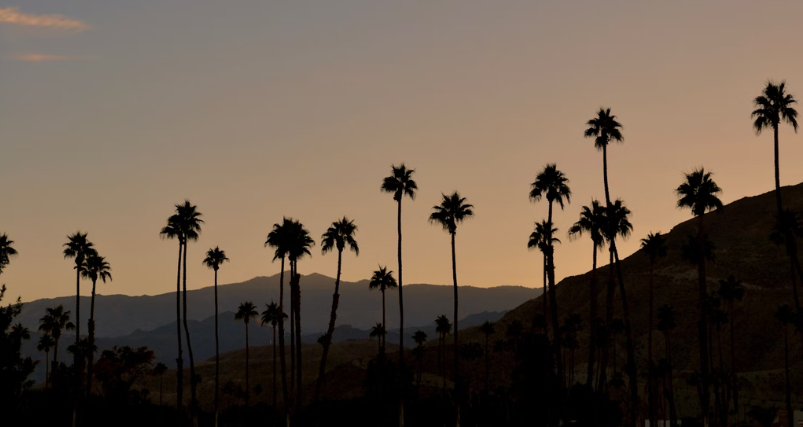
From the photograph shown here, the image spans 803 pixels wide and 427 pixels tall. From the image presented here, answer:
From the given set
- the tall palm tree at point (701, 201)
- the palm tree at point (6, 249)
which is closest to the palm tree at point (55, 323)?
the palm tree at point (6, 249)

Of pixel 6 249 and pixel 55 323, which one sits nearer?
pixel 6 249

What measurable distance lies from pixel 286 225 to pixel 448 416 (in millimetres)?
33306

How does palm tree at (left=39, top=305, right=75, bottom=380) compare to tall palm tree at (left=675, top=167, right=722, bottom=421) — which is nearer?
tall palm tree at (left=675, top=167, right=722, bottom=421)

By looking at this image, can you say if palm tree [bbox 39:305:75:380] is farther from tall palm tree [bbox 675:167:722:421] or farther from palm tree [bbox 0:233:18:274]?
tall palm tree [bbox 675:167:722:421]

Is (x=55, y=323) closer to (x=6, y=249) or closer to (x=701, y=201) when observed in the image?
(x=6, y=249)

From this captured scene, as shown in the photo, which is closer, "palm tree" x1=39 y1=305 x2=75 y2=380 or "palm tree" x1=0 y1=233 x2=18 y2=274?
"palm tree" x1=0 y1=233 x2=18 y2=274

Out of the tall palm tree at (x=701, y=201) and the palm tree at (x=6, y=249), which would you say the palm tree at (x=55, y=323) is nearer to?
the palm tree at (x=6, y=249)

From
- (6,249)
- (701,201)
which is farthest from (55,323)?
(701,201)

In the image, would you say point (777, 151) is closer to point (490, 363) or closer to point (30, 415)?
point (30, 415)

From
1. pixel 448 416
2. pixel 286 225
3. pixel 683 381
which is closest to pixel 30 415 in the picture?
pixel 286 225

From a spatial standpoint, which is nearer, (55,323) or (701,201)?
(701,201)

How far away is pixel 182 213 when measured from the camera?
8969cm

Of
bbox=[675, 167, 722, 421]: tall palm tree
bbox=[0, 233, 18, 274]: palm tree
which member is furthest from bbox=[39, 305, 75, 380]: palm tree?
bbox=[675, 167, 722, 421]: tall palm tree

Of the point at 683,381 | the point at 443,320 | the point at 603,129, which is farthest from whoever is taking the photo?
the point at 683,381
